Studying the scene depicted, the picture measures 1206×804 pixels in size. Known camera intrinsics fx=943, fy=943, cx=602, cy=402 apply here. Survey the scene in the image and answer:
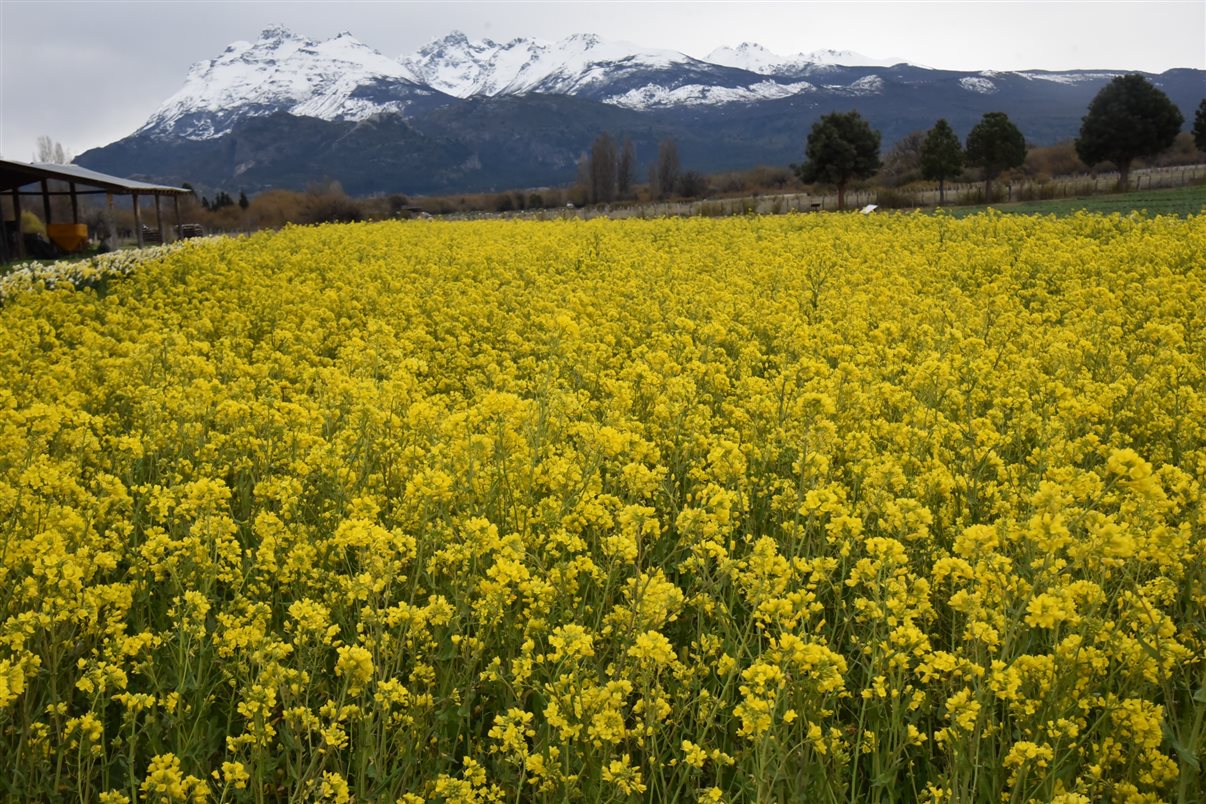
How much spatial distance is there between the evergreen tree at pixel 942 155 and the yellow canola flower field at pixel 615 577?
49351 mm

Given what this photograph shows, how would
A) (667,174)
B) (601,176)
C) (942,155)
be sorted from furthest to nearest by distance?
(601,176) → (667,174) → (942,155)

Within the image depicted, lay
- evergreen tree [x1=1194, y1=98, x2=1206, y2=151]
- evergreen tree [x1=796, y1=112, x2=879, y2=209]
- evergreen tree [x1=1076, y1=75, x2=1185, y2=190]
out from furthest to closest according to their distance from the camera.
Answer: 1. evergreen tree [x1=1194, y1=98, x2=1206, y2=151]
2. evergreen tree [x1=1076, y1=75, x2=1185, y2=190]
3. evergreen tree [x1=796, y1=112, x2=879, y2=209]

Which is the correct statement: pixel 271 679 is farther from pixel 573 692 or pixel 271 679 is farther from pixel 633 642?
pixel 633 642

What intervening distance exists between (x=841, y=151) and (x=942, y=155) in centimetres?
692

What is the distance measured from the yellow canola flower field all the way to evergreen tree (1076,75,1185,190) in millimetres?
55280

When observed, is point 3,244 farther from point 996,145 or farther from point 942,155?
point 996,145

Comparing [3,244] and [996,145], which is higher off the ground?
[996,145]

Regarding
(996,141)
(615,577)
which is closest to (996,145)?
(996,141)

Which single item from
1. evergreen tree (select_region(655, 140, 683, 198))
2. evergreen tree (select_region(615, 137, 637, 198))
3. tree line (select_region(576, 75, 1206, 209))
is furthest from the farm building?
evergreen tree (select_region(615, 137, 637, 198))

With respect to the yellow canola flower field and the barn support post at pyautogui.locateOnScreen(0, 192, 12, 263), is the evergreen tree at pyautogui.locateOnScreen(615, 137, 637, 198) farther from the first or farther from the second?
the yellow canola flower field

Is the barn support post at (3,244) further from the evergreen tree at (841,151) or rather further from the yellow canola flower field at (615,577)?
the evergreen tree at (841,151)

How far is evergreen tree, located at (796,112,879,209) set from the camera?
5334cm

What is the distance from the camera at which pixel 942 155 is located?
2184 inches

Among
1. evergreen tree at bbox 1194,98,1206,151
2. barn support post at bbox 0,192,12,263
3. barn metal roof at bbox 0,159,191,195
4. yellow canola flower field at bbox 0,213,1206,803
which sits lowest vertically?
yellow canola flower field at bbox 0,213,1206,803
